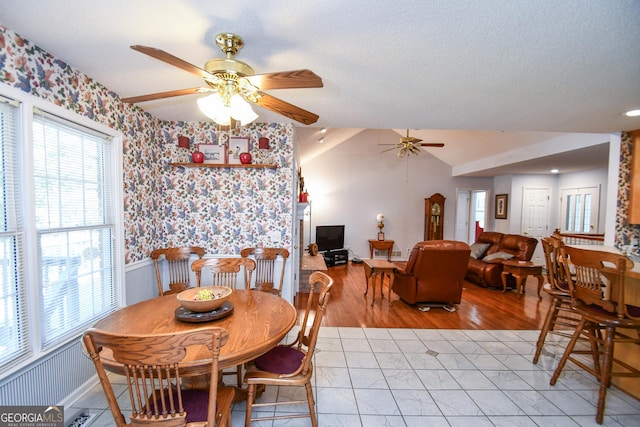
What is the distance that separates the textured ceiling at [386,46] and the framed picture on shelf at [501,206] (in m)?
4.45

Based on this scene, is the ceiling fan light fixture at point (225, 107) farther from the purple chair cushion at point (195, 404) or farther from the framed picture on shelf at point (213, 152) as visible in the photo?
the framed picture on shelf at point (213, 152)

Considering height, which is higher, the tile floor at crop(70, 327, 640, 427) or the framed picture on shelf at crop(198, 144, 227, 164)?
the framed picture on shelf at crop(198, 144, 227, 164)

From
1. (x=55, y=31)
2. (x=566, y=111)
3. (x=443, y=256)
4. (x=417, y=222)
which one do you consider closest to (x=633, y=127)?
(x=566, y=111)

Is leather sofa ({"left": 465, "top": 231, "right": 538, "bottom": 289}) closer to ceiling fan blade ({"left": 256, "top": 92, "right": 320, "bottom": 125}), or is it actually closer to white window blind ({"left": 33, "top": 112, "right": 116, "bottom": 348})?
ceiling fan blade ({"left": 256, "top": 92, "right": 320, "bottom": 125})

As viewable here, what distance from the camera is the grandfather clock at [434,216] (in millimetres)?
7180

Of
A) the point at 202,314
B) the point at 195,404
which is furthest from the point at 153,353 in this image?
the point at 202,314

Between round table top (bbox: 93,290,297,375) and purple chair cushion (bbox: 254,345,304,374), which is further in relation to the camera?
purple chair cushion (bbox: 254,345,304,374)

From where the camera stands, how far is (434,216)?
7.19m

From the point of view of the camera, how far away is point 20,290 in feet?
5.29

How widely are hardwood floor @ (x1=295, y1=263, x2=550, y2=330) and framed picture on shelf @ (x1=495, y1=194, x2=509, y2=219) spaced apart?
8.02ft

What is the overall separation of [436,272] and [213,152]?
3267mm

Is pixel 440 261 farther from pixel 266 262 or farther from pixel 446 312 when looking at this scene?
pixel 266 262

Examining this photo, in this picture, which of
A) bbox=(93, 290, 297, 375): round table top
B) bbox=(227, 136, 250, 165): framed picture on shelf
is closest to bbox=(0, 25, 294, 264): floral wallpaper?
bbox=(227, 136, 250, 165): framed picture on shelf

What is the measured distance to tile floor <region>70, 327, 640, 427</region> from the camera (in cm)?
181
